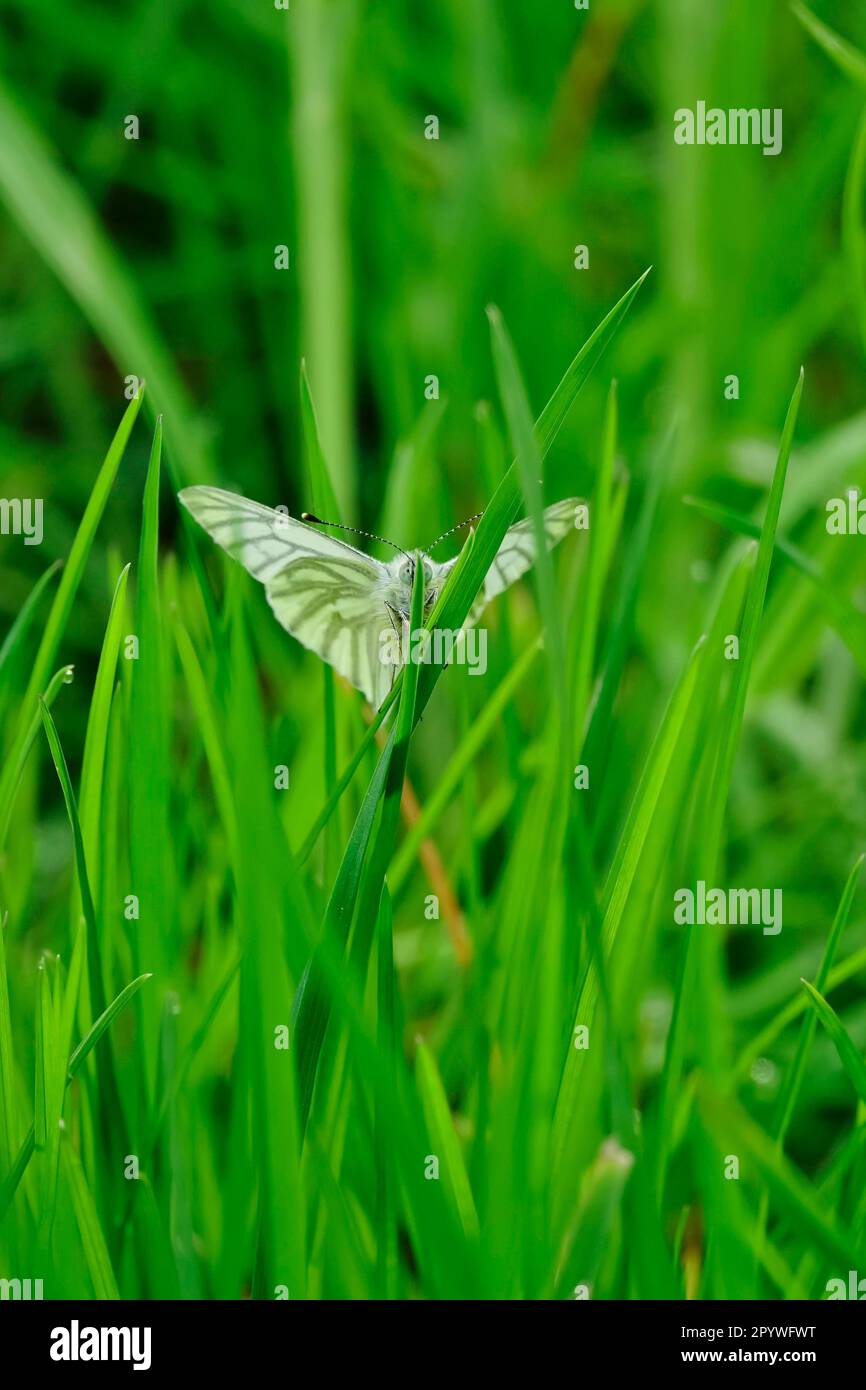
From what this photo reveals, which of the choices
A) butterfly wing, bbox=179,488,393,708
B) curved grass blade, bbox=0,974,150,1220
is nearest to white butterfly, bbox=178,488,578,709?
butterfly wing, bbox=179,488,393,708

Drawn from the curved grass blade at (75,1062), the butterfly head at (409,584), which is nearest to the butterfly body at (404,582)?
the butterfly head at (409,584)

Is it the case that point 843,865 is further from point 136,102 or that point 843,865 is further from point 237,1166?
point 136,102

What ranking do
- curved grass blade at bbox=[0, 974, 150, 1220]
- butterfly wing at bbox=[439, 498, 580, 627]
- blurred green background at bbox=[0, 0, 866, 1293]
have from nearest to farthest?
curved grass blade at bbox=[0, 974, 150, 1220]
butterfly wing at bbox=[439, 498, 580, 627]
blurred green background at bbox=[0, 0, 866, 1293]

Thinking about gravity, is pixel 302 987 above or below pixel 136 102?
below

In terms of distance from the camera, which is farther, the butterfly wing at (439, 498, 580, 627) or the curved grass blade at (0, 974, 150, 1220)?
the butterfly wing at (439, 498, 580, 627)

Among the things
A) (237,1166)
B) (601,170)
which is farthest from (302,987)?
(601,170)

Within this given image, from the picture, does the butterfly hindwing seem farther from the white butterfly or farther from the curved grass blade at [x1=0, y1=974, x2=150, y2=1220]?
the curved grass blade at [x1=0, y1=974, x2=150, y2=1220]

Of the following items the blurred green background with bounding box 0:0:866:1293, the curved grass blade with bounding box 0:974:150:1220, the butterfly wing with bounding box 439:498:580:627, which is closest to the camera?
the curved grass blade with bounding box 0:974:150:1220
